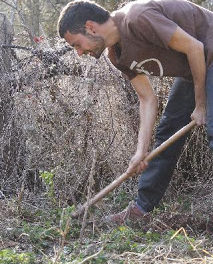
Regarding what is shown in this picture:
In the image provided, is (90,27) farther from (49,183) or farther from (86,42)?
(49,183)

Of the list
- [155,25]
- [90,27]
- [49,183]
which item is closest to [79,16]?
[90,27]

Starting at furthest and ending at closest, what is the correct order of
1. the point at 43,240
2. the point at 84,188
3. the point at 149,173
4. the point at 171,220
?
the point at 84,188, the point at 149,173, the point at 171,220, the point at 43,240

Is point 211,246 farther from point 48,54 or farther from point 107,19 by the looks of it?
point 48,54

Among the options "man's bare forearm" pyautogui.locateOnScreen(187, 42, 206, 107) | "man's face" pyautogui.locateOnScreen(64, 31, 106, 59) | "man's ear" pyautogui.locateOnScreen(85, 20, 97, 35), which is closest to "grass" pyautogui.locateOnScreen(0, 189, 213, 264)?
"man's bare forearm" pyautogui.locateOnScreen(187, 42, 206, 107)

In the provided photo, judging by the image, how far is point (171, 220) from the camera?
3.82 metres

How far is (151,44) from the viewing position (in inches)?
133

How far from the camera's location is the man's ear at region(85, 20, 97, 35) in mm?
3275

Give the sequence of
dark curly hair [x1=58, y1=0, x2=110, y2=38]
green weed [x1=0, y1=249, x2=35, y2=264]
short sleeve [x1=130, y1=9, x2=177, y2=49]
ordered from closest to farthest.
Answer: green weed [x1=0, y1=249, x2=35, y2=264], short sleeve [x1=130, y1=9, x2=177, y2=49], dark curly hair [x1=58, y1=0, x2=110, y2=38]

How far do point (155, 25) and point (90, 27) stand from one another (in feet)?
1.37

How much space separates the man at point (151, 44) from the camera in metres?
3.22

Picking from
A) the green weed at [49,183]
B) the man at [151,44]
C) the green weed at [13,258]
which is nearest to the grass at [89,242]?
the green weed at [13,258]

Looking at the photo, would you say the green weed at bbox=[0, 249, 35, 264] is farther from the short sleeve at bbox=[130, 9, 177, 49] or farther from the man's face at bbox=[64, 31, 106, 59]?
the short sleeve at bbox=[130, 9, 177, 49]

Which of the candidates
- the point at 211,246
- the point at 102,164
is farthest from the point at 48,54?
the point at 211,246

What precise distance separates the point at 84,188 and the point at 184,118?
1166 millimetres
